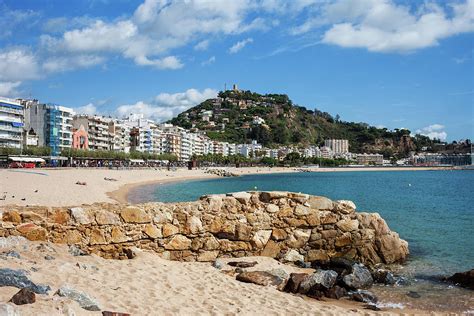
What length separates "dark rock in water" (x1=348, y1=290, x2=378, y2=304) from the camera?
10295 millimetres

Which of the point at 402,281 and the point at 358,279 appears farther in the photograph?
the point at 402,281

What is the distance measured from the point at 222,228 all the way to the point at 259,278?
229cm

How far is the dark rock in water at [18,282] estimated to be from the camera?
273 inches

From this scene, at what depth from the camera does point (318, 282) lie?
10.6 m

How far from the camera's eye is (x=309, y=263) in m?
12.9

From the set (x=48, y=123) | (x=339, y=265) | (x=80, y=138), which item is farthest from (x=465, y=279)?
(x=80, y=138)

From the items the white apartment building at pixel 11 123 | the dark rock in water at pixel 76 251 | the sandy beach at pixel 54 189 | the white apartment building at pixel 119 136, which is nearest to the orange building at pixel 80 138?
the white apartment building at pixel 119 136

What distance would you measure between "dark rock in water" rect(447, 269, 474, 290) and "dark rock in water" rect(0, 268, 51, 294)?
10460 mm

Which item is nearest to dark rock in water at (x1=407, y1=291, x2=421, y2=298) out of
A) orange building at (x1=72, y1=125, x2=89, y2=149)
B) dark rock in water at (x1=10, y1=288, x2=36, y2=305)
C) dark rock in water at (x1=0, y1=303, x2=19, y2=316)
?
dark rock in water at (x1=10, y1=288, x2=36, y2=305)

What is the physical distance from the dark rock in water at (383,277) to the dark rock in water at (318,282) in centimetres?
183

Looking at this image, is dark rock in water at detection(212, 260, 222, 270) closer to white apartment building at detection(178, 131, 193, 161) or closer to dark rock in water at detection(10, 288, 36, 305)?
dark rock in water at detection(10, 288, 36, 305)

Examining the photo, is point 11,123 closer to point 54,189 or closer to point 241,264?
point 54,189

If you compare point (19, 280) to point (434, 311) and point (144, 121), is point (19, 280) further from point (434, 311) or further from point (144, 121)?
point (144, 121)

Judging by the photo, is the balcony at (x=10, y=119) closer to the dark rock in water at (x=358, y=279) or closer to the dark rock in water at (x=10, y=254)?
the dark rock in water at (x=10, y=254)
